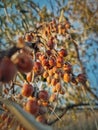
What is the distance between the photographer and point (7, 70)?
0.50m

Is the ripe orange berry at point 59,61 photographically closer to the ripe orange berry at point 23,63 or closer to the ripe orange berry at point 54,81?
the ripe orange berry at point 54,81

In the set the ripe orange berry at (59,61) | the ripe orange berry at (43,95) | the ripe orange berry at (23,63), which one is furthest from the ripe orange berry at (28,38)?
the ripe orange berry at (23,63)

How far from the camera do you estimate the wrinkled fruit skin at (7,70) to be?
19.4 inches

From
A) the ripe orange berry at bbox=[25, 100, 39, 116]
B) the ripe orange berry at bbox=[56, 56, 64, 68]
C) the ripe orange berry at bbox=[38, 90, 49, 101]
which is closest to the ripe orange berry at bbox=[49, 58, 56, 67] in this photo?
the ripe orange berry at bbox=[56, 56, 64, 68]

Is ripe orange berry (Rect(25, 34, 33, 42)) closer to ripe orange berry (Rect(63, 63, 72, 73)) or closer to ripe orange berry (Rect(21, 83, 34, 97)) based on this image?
ripe orange berry (Rect(63, 63, 72, 73))

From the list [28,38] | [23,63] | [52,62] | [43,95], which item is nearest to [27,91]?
[43,95]

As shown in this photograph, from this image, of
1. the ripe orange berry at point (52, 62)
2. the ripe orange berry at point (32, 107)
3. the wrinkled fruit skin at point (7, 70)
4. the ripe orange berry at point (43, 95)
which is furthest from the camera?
the ripe orange berry at point (52, 62)

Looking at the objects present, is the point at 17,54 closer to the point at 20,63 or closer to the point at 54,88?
the point at 20,63

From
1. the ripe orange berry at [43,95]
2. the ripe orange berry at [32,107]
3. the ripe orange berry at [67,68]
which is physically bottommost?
the ripe orange berry at [67,68]

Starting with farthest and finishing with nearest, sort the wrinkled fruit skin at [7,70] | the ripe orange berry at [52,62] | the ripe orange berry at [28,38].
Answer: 1. the ripe orange berry at [28,38]
2. the ripe orange berry at [52,62]
3. the wrinkled fruit skin at [7,70]

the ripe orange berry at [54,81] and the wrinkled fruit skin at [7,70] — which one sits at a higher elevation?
the wrinkled fruit skin at [7,70]

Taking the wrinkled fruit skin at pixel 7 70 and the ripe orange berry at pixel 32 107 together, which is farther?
the ripe orange berry at pixel 32 107

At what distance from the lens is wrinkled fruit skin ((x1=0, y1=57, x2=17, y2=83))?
1.62ft

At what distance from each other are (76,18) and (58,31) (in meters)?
3.18
